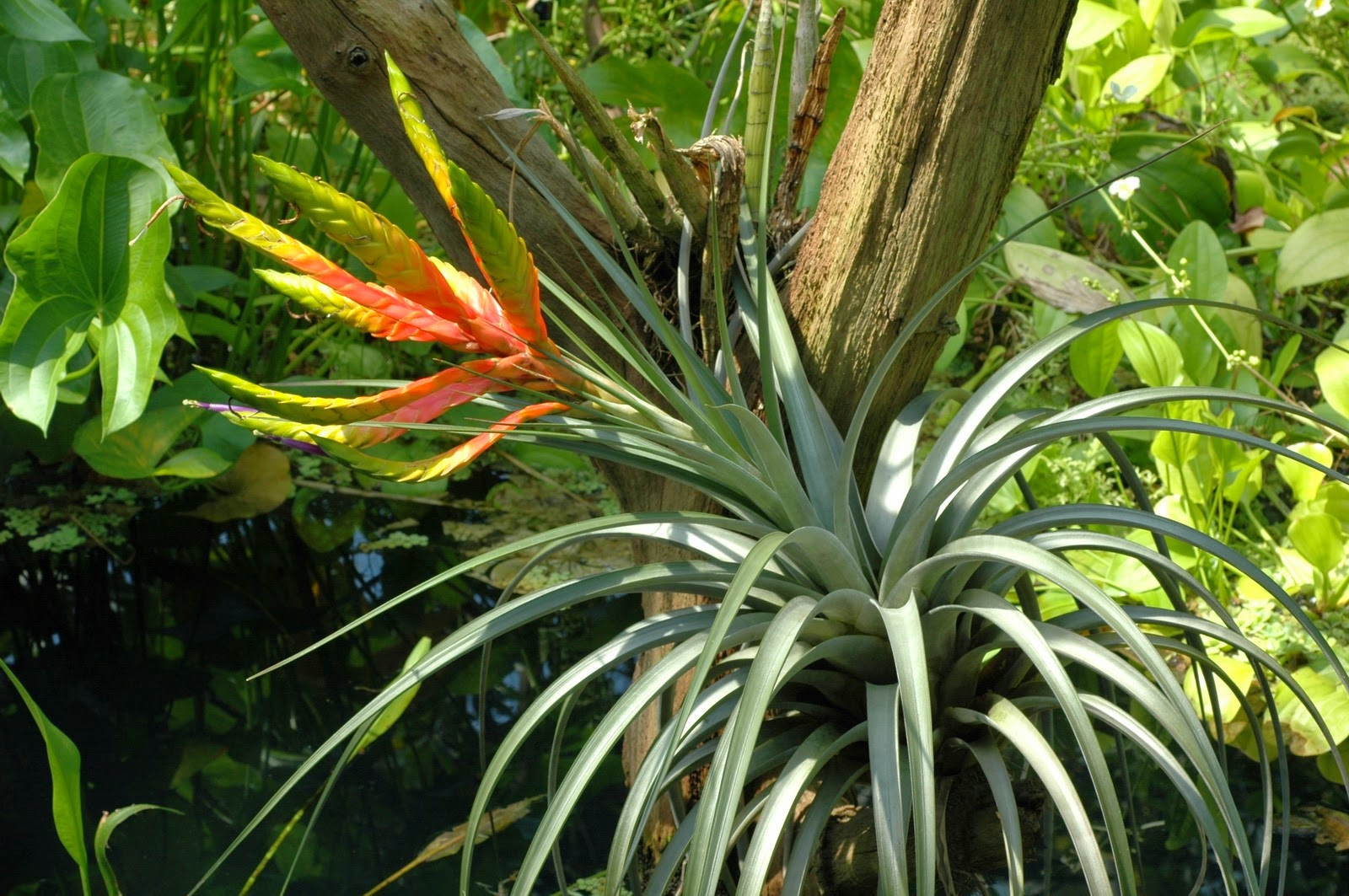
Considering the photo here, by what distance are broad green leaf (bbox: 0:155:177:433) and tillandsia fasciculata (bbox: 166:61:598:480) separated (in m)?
0.57

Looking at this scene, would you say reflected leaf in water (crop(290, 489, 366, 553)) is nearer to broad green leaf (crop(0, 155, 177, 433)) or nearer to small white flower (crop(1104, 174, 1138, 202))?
broad green leaf (crop(0, 155, 177, 433))

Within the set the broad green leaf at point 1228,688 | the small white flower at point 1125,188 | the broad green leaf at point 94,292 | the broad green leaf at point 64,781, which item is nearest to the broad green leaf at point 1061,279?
the small white flower at point 1125,188

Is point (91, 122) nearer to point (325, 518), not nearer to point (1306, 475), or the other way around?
point (325, 518)

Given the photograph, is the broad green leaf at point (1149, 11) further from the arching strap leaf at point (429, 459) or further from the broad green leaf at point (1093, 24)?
the arching strap leaf at point (429, 459)

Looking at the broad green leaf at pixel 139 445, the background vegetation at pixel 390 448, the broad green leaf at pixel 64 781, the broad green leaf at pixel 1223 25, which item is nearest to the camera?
the broad green leaf at pixel 64 781

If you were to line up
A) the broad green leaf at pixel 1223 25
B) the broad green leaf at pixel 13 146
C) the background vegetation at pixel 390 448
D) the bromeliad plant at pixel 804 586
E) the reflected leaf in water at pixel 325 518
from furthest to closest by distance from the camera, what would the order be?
the broad green leaf at pixel 1223 25, the reflected leaf in water at pixel 325 518, the broad green leaf at pixel 13 146, the background vegetation at pixel 390 448, the bromeliad plant at pixel 804 586

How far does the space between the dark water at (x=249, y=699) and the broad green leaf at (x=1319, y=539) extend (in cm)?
76

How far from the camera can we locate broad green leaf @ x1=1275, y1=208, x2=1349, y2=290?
4.83 feet

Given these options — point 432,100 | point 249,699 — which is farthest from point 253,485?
point 432,100

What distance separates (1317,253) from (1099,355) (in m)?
0.38

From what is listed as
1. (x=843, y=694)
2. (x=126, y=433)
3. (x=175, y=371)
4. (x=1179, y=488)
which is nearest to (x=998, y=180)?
(x=843, y=694)

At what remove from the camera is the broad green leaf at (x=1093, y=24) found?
1.78 m

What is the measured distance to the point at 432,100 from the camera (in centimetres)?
94

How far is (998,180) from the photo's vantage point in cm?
86
